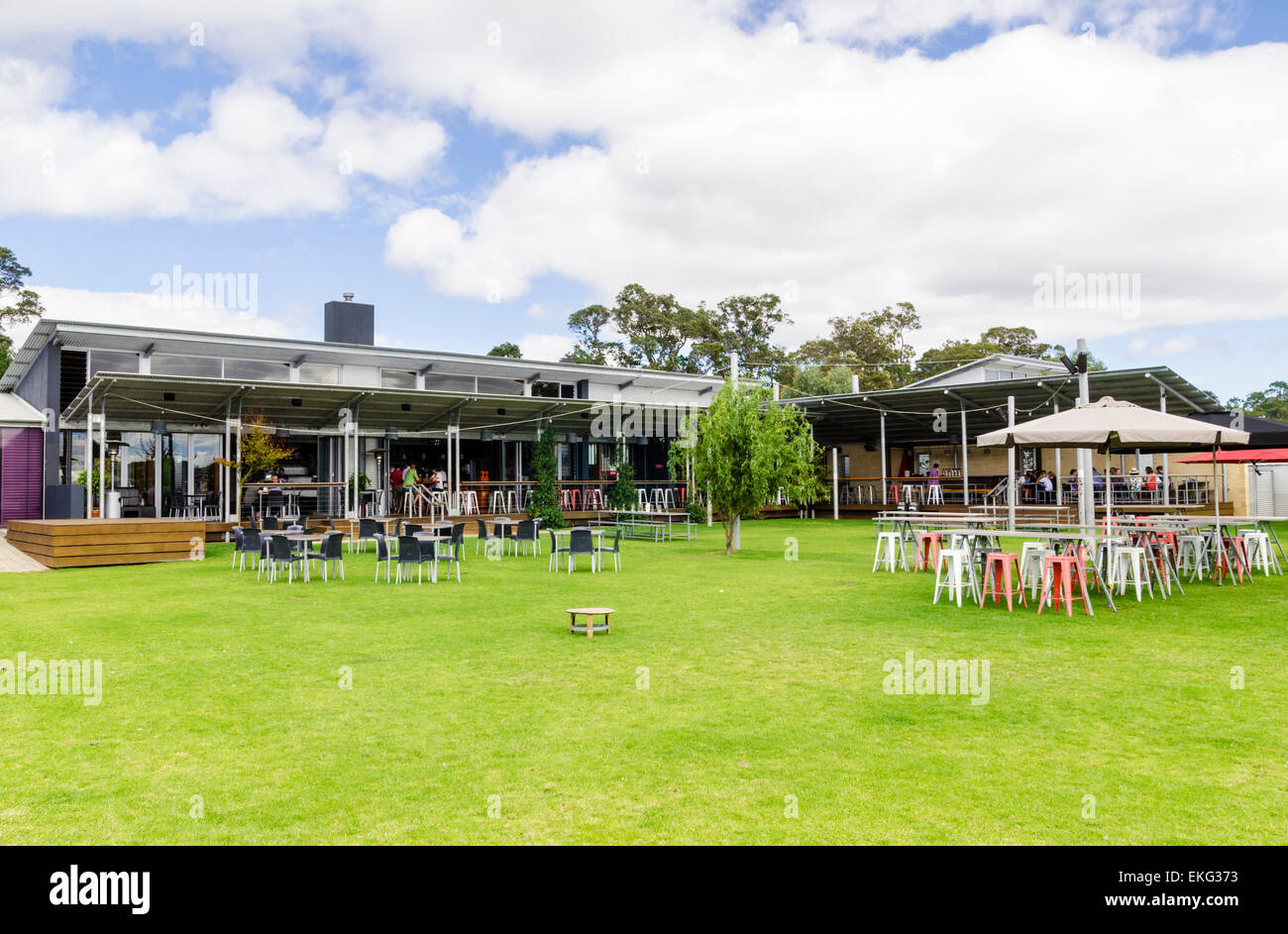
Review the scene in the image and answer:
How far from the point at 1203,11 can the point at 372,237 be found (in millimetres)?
21506

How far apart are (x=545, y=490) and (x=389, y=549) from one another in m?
10.5

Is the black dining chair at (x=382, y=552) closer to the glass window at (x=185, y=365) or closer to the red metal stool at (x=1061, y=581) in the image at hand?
the red metal stool at (x=1061, y=581)

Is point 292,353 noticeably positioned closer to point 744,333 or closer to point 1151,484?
point 1151,484

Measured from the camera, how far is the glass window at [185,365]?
21.5 m

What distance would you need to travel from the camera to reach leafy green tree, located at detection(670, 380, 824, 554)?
54.1ft

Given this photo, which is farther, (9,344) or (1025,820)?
(9,344)

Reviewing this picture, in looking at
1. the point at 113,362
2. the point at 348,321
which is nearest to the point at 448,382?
the point at 348,321

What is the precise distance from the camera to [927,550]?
14.2 metres

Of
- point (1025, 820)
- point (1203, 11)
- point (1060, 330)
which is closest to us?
point (1025, 820)

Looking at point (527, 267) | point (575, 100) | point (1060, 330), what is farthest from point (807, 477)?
point (1060, 330)

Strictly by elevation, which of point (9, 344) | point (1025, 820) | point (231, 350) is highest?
point (9, 344)

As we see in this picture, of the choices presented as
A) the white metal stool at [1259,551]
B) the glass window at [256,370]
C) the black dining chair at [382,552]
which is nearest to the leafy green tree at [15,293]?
the glass window at [256,370]
